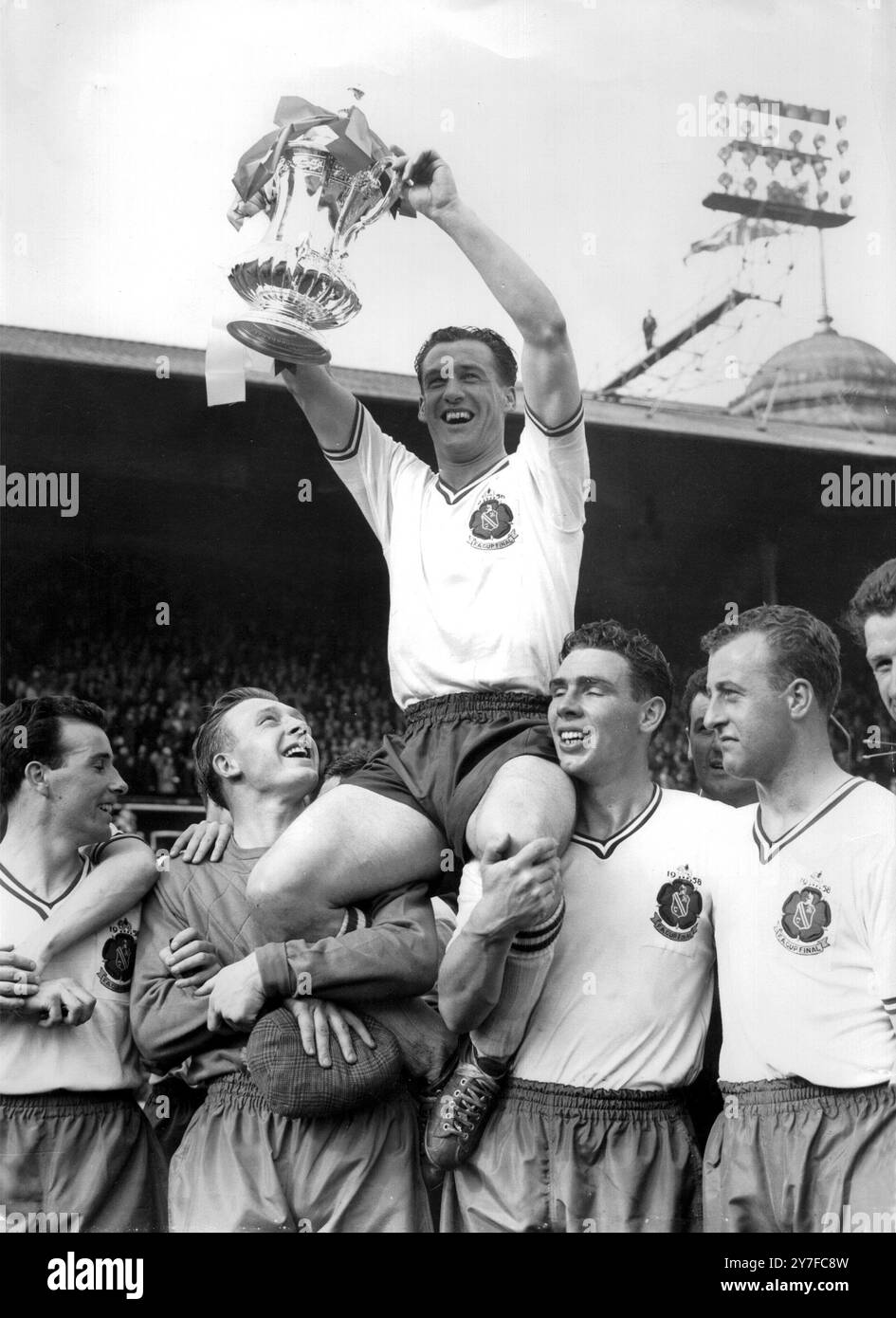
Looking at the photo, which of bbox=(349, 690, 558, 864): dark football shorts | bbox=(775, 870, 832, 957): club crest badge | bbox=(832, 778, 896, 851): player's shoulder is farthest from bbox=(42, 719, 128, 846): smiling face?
bbox=(832, 778, 896, 851): player's shoulder

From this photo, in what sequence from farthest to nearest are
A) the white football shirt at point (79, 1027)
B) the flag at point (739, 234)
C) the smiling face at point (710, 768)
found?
the flag at point (739, 234) < the smiling face at point (710, 768) < the white football shirt at point (79, 1027)

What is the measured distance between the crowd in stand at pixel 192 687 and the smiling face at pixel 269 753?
1.25 ft

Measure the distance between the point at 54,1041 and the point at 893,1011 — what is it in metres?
1.90

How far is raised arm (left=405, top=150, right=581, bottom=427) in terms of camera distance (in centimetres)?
384

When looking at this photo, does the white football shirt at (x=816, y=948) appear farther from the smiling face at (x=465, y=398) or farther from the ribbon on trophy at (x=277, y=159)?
the ribbon on trophy at (x=277, y=159)

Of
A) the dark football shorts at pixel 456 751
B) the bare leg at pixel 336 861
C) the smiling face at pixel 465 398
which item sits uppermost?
the smiling face at pixel 465 398

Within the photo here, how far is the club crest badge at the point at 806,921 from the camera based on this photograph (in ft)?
12.0

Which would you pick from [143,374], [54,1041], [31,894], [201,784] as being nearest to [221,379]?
[143,374]

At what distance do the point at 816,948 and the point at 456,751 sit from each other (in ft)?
2.98

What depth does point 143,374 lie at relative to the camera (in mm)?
4559

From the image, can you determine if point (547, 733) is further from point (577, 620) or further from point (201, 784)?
point (201, 784)

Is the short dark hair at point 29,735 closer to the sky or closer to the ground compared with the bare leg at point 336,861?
closer to the sky

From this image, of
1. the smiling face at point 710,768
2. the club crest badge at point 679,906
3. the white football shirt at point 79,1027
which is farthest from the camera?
the smiling face at point 710,768

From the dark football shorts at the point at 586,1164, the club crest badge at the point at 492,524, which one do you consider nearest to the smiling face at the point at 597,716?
the club crest badge at the point at 492,524
